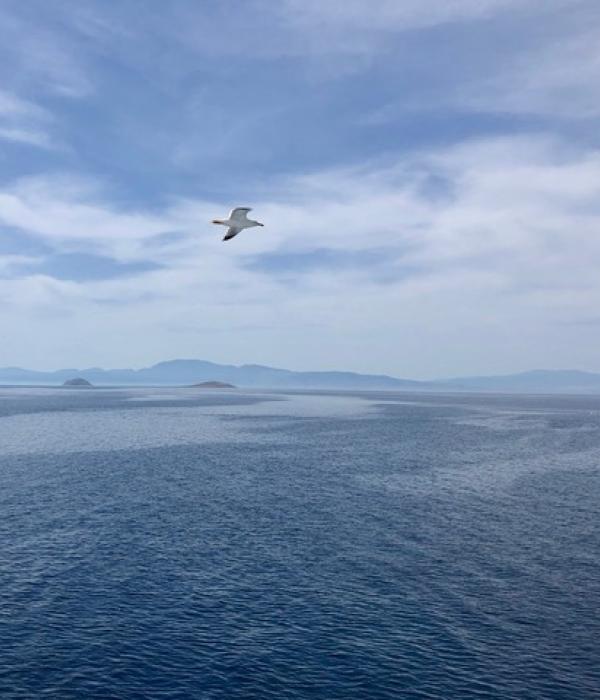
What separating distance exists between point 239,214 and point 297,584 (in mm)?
31955

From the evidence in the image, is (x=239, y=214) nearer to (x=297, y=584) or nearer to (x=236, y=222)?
(x=236, y=222)

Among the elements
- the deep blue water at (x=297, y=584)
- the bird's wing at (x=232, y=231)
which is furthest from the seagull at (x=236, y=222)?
the deep blue water at (x=297, y=584)

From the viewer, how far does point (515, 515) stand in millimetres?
79250

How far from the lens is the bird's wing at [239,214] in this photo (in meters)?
41.2

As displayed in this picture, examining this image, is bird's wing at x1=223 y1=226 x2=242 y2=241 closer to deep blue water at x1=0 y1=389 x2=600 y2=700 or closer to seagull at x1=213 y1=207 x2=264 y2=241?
seagull at x1=213 y1=207 x2=264 y2=241

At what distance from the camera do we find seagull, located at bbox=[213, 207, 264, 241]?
41.7 metres

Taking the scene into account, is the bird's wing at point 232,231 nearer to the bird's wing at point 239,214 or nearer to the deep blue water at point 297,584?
the bird's wing at point 239,214

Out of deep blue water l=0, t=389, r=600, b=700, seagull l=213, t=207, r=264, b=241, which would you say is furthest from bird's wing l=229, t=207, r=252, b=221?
deep blue water l=0, t=389, r=600, b=700

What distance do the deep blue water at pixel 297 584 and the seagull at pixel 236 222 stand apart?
2876cm

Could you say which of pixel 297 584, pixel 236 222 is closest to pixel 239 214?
pixel 236 222

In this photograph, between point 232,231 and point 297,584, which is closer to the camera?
point 232,231

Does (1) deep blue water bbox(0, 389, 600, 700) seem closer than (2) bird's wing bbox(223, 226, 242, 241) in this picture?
Yes

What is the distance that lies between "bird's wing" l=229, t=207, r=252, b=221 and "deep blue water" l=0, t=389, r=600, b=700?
29459 millimetres

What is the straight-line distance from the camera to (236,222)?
4350 cm
